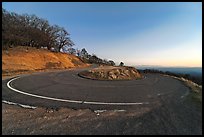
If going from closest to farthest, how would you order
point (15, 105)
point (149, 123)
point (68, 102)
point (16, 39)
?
1. point (149, 123)
2. point (15, 105)
3. point (68, 102)
4. point (16, 39)

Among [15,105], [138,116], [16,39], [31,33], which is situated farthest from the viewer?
[31,33]

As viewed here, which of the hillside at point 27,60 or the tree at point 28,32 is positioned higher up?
the tree at point 28,32

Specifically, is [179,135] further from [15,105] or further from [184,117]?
[15,105]

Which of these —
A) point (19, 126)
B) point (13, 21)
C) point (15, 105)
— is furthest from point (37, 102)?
point (13, 21)

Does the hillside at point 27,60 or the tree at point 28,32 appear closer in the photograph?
the hillside at point 27,60

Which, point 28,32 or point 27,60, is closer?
point 27,60

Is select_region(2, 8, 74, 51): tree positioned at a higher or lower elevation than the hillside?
higher

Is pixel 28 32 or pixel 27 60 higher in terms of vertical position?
pixel 28 32

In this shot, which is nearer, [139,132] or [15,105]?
[139,132]

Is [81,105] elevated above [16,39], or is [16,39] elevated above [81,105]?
[16,39]

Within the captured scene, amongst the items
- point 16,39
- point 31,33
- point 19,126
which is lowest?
point 19,126

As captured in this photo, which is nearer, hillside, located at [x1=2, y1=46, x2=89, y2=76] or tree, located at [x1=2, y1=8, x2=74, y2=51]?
hillside, located at [x1=2, y1=46, x2=89, y2=76]

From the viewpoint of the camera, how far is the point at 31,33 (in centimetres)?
4472

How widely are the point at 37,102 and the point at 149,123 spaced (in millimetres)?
5105
